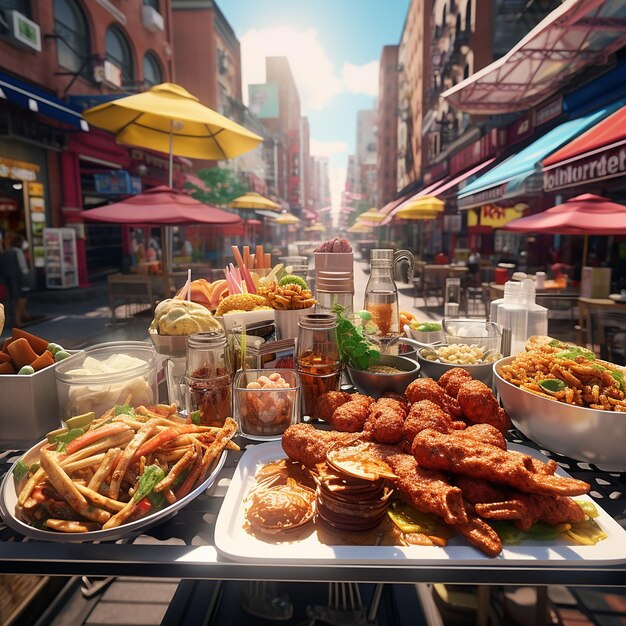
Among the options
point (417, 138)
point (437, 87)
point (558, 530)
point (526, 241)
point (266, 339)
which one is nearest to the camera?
point (558, 530)

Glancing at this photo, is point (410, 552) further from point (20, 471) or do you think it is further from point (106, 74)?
point (106, 74)

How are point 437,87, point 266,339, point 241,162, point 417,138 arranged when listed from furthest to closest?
point 241,162, point 417,138, point 437,87, point 266,339

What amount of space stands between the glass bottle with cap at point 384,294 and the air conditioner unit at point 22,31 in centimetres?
1394

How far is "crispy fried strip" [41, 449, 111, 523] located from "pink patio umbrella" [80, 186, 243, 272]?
680 cm

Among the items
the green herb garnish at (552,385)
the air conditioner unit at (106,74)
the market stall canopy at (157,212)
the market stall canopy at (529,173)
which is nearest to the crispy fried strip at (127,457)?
the green herb garnish at (552,385)

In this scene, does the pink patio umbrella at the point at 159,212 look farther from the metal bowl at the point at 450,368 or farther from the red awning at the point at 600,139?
the metal bowl at the point at 450,368

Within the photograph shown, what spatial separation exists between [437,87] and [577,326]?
27.3m

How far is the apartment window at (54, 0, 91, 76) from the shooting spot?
14.9m

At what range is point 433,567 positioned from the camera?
1.10 metres

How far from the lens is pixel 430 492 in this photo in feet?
4.17

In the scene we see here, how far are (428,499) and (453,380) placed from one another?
66 centimetres

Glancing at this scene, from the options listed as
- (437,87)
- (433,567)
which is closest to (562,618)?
(433,567)

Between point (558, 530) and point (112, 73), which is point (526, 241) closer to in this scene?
point (112, 73)

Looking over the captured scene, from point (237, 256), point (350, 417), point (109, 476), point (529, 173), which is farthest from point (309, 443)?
point (529, 173)
